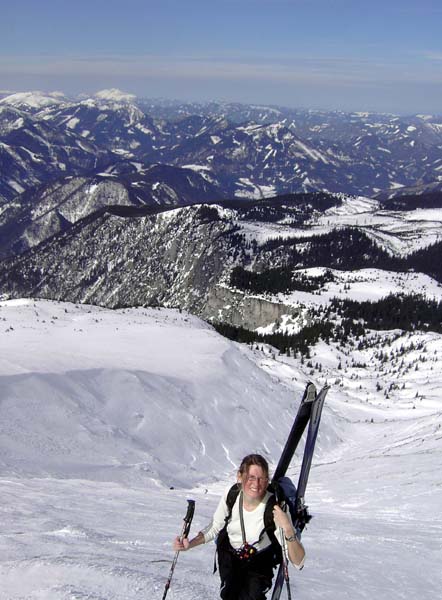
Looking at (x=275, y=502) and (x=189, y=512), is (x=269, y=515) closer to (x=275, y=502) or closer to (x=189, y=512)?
(x=275, y=502)

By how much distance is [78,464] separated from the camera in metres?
26.5

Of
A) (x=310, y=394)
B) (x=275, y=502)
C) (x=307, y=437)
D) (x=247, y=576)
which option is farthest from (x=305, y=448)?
(x=247, y=576)

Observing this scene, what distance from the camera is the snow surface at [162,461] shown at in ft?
32.7

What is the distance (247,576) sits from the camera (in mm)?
6918

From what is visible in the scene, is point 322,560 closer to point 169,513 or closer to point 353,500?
point 169,513

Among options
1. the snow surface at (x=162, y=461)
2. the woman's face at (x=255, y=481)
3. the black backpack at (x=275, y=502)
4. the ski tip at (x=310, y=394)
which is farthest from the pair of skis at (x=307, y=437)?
the snow surface at (x=162, y=461)

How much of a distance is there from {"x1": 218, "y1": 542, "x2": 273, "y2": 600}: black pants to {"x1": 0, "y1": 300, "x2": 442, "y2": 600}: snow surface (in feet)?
5.82

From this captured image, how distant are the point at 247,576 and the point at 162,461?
25.3 metres

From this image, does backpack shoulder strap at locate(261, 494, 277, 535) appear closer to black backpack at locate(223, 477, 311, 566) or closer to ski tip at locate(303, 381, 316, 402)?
black backpack at locate(223, 477, 311, 566)

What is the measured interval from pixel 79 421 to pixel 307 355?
267 ft

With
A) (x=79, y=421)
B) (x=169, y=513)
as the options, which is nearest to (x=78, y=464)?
(x=79, y=421)

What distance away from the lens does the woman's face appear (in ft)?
21.6

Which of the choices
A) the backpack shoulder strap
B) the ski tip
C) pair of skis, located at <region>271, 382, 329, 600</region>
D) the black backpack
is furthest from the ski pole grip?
the ski tip

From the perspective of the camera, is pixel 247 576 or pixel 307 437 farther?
pixel 307 437
